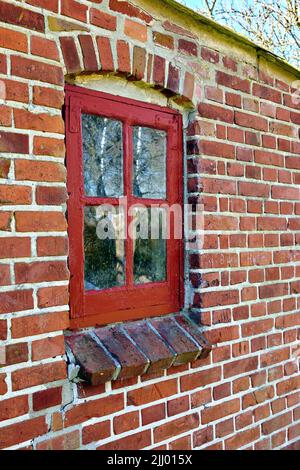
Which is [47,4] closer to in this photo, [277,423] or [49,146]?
[49,146]

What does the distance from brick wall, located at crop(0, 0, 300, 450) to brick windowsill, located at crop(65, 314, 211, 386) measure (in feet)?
0.28

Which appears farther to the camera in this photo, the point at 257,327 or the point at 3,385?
the point at 257,327

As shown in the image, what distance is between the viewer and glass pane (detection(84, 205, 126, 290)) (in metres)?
1.98

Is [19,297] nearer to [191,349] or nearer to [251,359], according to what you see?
[191,349]

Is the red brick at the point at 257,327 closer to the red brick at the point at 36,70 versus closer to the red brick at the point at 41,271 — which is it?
the red brick at the point at 41,271

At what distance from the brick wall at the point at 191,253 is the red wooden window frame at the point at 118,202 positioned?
91mm

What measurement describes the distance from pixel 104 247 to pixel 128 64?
801 mm

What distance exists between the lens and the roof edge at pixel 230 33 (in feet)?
7.15

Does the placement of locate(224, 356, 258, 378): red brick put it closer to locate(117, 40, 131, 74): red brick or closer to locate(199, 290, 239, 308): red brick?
locate(199, 290, 239, 308): red brick

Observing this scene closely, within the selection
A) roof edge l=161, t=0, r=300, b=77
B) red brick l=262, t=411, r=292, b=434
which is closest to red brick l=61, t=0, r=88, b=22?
roof edge l=161, t=0, r=300, b=77

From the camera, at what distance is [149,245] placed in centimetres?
223

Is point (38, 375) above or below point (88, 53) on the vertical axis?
below

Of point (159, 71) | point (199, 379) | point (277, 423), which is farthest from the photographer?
point (277, 423)

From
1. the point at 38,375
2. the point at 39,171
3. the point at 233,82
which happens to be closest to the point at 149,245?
the point at 39,171
